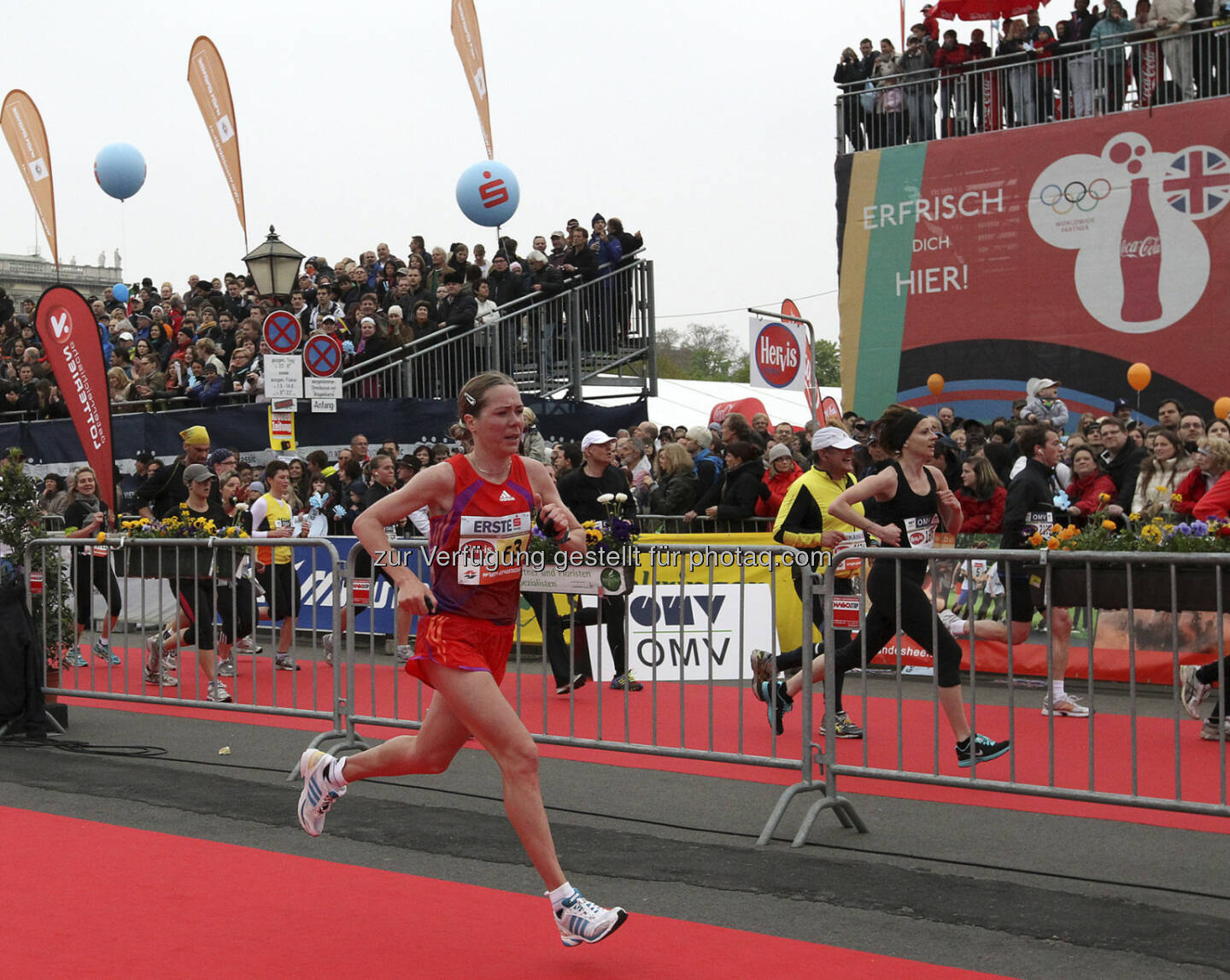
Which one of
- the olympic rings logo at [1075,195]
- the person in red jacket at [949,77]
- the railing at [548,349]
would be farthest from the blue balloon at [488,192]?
the olympic rings logo at [1075,195]

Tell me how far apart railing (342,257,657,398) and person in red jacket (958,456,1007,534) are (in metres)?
9.73

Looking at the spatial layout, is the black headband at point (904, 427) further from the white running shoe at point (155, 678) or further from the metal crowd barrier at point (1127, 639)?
the white running shoe at point (155, 678)

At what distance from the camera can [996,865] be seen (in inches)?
232

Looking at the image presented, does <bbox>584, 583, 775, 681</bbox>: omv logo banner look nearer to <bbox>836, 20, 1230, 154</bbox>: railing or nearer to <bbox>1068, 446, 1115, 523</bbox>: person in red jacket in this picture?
<bbox>1068, 446, 1115, 523</bbox>: person in red jacket

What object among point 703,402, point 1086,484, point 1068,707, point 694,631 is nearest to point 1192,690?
point 1068,707

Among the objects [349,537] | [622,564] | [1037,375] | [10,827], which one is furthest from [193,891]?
[1037,375]

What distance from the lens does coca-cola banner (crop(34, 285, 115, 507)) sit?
12305 mm

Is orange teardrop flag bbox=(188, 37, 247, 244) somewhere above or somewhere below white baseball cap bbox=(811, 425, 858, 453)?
above

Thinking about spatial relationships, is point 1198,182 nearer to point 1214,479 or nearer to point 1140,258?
point 1140,258

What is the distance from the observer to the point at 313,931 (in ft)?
16.2

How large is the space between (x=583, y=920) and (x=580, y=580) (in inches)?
131

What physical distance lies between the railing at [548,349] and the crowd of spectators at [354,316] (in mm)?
141

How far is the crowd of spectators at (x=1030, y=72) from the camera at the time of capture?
18.6m

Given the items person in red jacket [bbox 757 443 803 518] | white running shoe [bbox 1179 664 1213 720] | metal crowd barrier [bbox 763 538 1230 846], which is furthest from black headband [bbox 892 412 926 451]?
person in red jacket [bbox 757 443 803 518]
